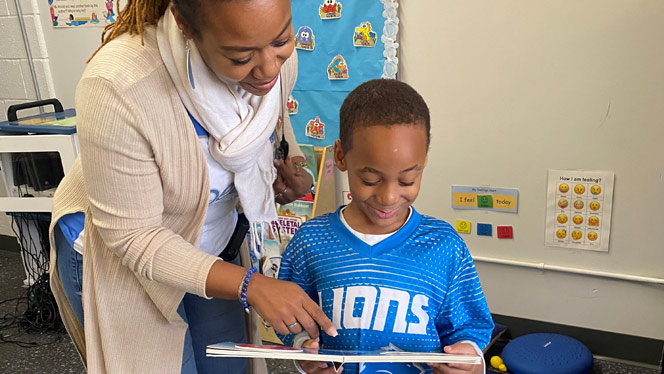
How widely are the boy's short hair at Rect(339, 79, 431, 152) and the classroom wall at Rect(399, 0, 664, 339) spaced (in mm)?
1084

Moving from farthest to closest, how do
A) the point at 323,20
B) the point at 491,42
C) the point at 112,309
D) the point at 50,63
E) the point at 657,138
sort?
1. the point at 50,63
2. the point at 323,20
3. the point at 491,42
4. the point at 657,138
5. the point at 112,309

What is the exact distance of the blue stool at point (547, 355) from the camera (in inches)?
77.1

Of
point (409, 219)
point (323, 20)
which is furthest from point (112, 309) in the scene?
point (323, 20)

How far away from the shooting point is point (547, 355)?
79.3 inches

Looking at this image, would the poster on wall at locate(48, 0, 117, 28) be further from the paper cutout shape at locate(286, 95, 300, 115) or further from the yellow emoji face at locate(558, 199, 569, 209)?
the yellow emoji face at locate(558, 199, 569, 209)

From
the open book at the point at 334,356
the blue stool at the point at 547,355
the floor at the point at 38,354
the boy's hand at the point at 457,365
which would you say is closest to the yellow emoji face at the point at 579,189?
the blue stool at the point at 547,355

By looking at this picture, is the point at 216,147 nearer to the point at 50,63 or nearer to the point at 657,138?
the point at 657,138

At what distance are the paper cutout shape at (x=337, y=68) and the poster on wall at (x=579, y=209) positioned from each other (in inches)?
33.9

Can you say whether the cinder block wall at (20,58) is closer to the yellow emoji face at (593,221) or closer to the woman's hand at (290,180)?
the woman's hand at (290,180)

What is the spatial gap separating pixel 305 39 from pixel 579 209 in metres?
1.22

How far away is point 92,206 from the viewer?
1.02 metres

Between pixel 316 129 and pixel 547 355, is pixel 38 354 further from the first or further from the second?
pixel 547 355

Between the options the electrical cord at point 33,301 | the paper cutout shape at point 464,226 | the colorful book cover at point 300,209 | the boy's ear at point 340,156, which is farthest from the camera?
the electrical cord at point 33,301

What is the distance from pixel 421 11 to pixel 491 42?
11.1 inches
